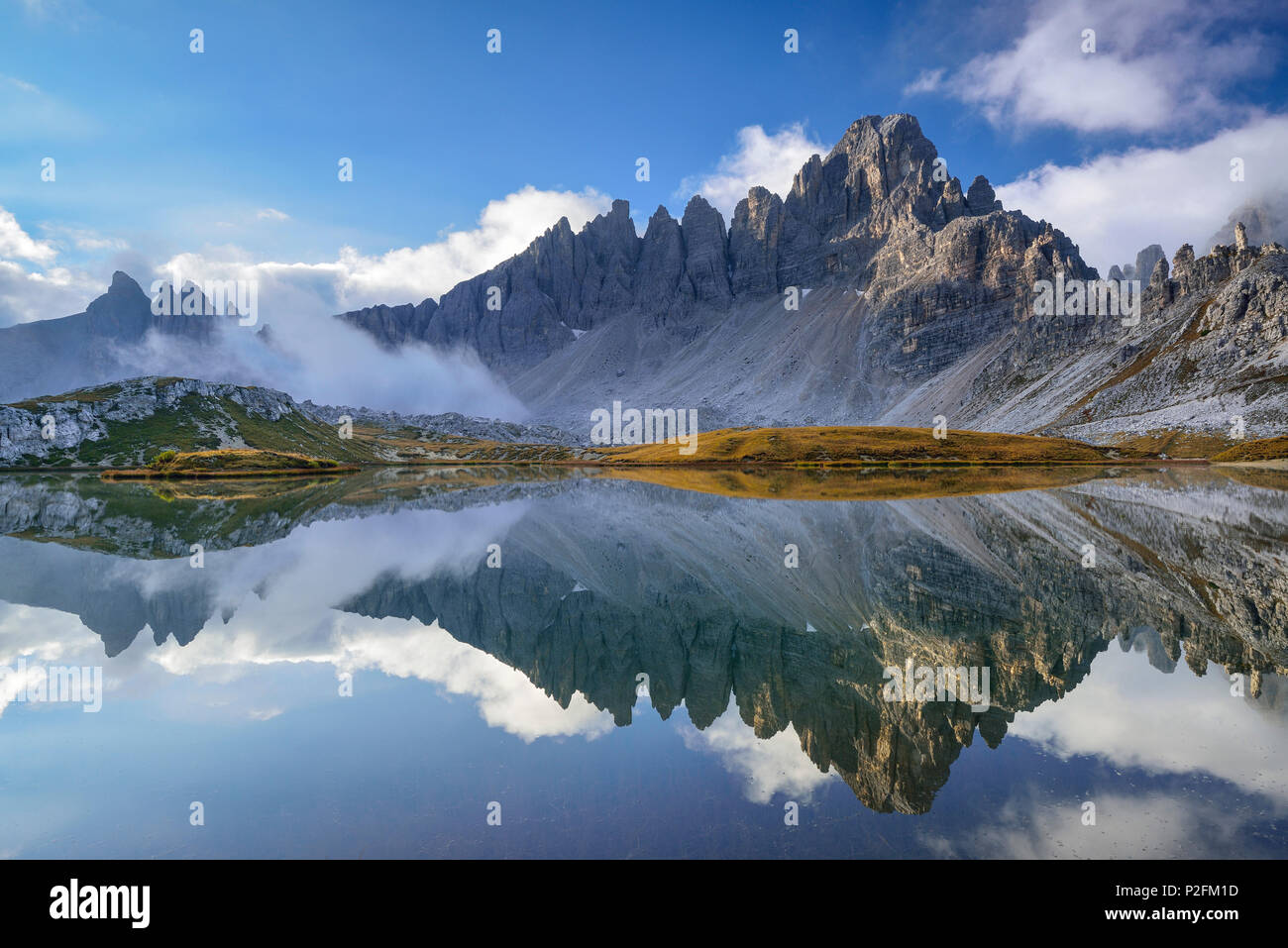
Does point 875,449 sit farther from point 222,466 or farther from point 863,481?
point 222,466

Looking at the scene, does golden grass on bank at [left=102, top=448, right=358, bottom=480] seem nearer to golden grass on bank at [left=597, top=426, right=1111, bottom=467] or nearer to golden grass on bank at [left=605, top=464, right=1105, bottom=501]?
golden grass on bank at [left=597, top=426, right=1111, bottom=467]

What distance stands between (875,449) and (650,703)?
140 m

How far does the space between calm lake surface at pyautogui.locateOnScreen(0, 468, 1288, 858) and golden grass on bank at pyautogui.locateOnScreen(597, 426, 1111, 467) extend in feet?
346

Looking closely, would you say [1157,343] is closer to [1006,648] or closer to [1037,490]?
[1037,490]

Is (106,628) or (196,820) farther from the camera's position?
(106,628)

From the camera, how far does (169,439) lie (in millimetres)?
150125

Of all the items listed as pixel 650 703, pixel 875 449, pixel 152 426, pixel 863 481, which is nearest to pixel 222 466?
pixel 152 426

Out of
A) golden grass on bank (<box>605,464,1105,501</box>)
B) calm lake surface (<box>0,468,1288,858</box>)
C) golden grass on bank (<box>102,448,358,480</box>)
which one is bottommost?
calm lake surface (<box>0,468,1288,858</box>)

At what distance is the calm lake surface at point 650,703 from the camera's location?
33.3ft

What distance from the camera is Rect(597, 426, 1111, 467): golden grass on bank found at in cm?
13888

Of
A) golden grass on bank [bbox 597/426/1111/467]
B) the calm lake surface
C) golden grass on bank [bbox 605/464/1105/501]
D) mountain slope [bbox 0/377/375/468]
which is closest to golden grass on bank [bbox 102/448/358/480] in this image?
mountain slope [bbox 0/377/375/468]

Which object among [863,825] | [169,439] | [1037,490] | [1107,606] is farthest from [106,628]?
[169,439]

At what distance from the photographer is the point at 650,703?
15477mm

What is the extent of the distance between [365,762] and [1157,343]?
250 metres
